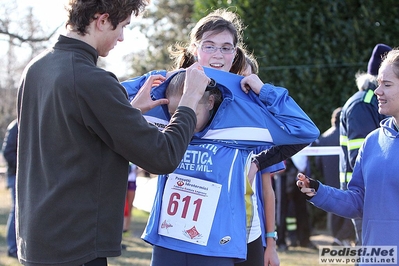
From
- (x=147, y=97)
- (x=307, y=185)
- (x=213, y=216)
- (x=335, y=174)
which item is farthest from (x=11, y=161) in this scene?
(x=213, y=216)

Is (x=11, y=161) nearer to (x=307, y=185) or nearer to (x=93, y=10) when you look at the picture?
(x=307, y=185)

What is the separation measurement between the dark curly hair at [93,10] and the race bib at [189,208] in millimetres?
837

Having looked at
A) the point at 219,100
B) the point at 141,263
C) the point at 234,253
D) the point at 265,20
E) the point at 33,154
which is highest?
the point at 265,20

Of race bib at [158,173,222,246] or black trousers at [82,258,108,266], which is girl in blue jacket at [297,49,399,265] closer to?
race bib at [158,173,222,246]

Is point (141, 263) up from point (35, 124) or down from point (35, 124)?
down

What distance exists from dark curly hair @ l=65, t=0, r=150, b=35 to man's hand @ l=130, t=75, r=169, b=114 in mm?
581

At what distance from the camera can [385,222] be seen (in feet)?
10.0

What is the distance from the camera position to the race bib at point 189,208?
280cm

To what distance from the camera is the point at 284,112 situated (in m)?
2.84

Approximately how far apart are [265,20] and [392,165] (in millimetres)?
6772

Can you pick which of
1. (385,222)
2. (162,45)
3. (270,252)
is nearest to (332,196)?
(385,222)

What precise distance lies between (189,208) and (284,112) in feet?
2.03

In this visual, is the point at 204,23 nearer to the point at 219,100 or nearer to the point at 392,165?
the point at 219,100

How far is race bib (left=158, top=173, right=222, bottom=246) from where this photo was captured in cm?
280
